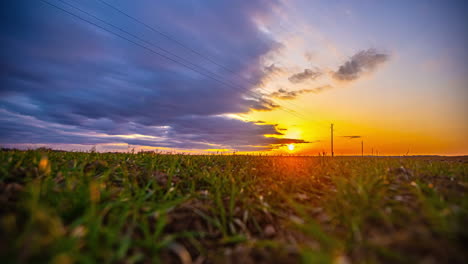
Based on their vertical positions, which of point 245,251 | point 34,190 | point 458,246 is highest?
point 34,190

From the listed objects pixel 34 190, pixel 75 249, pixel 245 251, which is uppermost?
pixel 34 190

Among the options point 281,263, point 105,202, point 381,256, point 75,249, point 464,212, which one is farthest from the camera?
point 105,202

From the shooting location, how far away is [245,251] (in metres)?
2.32

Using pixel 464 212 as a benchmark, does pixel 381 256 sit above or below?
below

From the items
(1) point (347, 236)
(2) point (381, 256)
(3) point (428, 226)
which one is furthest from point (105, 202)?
(3) point (428, 226)

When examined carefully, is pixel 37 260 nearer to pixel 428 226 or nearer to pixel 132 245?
pixel 132 245

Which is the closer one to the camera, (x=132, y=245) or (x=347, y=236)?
(x=132, y=245)

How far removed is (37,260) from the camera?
167 cm

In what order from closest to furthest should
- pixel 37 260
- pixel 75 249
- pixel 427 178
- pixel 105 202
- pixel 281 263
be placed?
pixel 37 260 < pixel 75 249 < pixel 281 263 < pixel 105 202 < pixel 427 178

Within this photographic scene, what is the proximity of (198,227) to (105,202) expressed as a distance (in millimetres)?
1319

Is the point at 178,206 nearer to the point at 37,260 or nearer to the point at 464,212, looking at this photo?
the point at 37,260

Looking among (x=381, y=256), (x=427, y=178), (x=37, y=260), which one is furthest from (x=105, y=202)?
(x=427, y=178)

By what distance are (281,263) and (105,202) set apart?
241 centimetres

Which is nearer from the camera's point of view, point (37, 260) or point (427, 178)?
point (37, 260)
